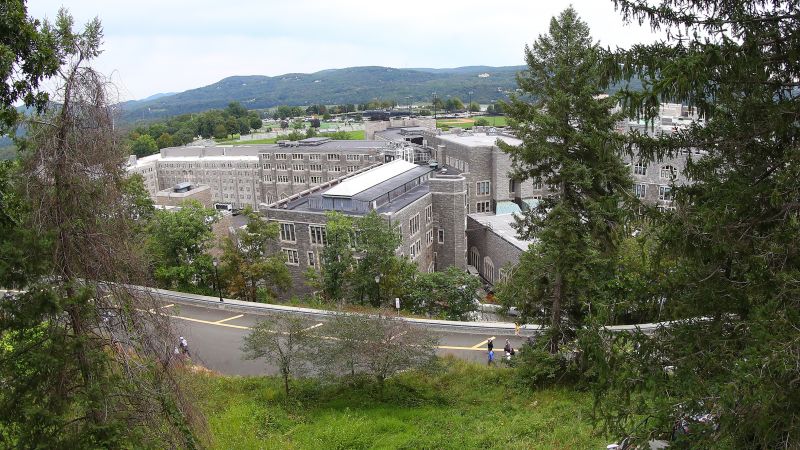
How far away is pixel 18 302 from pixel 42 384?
1.41 meters

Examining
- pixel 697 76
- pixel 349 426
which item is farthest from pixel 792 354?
pixel 349 426

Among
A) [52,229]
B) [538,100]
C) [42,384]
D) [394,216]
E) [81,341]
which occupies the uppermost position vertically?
[538,100]

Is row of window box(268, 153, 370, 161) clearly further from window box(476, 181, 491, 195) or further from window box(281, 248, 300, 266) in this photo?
window box(281, 248, 300, 266)

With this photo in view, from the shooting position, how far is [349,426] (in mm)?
16781

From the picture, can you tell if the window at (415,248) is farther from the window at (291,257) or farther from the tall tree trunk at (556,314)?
the tall tree trunk at (556,314)

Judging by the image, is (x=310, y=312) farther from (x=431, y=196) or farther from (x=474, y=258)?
(x=474, y=258)

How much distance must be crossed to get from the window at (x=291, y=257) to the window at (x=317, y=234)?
1886mm

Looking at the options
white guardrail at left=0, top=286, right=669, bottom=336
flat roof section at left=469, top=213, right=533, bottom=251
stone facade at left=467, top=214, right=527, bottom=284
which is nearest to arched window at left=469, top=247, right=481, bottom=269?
stone facade at left=467, top=214, right=527, bottom=284

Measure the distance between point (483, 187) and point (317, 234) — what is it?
18.7 metres

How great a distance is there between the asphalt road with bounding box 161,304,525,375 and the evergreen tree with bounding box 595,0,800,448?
14.0 m

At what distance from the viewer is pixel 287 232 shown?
39.5 metres

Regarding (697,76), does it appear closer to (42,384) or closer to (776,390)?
(776,390)

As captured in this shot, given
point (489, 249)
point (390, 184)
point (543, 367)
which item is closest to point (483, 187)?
point (489, 249)

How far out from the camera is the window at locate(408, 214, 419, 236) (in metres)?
40.4
